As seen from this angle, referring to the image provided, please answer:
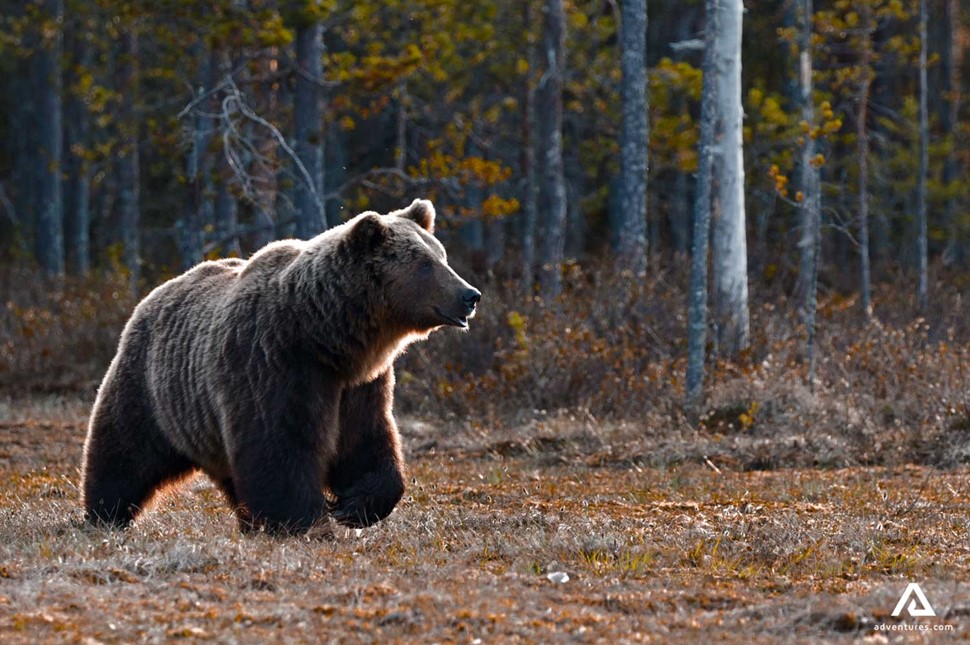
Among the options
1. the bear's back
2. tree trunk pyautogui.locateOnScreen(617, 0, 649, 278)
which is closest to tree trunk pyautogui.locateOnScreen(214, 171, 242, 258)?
tree trunk pyautogui.locateOnScreen(617, 0, 649, 278)

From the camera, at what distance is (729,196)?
45.2 feet

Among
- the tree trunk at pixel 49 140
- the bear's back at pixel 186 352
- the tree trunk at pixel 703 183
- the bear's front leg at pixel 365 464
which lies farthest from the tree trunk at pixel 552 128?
the bear's front leg at pixel 365 464

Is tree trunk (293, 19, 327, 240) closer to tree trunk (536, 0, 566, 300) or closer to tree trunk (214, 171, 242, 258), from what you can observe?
tree trunk (214, 171, 242, 258)

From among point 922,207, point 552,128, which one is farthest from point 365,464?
point 922,207

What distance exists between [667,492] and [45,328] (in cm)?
1007

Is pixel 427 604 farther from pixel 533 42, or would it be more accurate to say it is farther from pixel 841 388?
pixel 533 42

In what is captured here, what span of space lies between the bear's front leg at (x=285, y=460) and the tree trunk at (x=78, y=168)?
1852cm

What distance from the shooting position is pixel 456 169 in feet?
55.3

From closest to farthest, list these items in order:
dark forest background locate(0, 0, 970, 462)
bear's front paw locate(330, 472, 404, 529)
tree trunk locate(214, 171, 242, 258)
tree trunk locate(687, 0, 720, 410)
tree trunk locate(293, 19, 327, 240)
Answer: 1. bear's front paw locate(330, 472, 404, 529)
2. tree trunk locate(687, 0, 720, 410)
3. dark forest background locate(0, 0, 970, 462)
4. tree trunk locate(293, 19, 327, 240)
5. tree trunk locate(214, 171, 242, 258)

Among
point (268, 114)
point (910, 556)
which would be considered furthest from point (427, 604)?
point (268, 114)

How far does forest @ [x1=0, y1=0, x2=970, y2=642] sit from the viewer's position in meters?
5.21

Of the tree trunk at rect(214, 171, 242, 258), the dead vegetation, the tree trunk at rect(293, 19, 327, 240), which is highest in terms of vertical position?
the tree trunk at rect(293, 19, 327, 240)

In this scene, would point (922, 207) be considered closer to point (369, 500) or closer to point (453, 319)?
point (453, 319)

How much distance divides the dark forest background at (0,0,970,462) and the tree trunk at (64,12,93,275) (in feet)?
0.46
